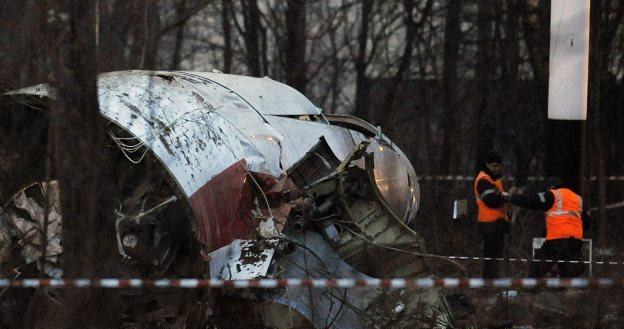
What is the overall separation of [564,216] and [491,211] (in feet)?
3.37

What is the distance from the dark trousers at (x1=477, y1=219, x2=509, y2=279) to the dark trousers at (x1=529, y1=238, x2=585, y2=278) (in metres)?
0.55

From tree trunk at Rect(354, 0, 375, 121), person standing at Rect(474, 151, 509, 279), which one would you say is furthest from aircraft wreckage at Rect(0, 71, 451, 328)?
tree trunk at Rect(354, 0, 375, 121)

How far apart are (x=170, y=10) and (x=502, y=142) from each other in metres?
9.18

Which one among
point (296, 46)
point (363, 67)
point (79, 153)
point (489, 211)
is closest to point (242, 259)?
point (79, 153)

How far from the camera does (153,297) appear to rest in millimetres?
7840

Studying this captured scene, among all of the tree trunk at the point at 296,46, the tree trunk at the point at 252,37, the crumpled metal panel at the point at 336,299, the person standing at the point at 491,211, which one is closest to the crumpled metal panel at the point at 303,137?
the crumpled metal panel at the point at 336,299

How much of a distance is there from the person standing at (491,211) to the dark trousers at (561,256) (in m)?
0.62

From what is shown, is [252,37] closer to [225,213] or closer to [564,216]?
[564,216]

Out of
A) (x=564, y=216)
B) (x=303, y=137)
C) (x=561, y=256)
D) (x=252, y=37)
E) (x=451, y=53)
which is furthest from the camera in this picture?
(x=252, y=37)

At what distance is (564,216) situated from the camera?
448 inches

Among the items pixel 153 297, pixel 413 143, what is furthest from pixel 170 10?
pixel 153 297

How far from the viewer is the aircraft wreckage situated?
25.4 feet

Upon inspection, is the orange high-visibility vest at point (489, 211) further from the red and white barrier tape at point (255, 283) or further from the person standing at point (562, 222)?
the red and white barrier tape at point (255, 283)

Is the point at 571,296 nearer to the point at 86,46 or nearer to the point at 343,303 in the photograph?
the point at 343,303
